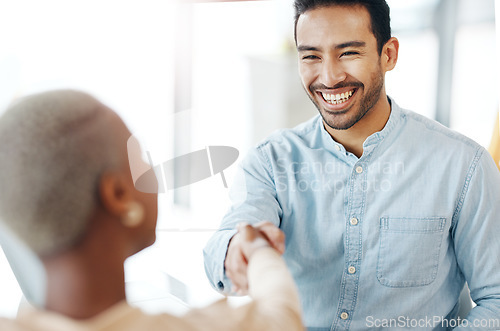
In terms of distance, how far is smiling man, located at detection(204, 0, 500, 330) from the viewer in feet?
2.73

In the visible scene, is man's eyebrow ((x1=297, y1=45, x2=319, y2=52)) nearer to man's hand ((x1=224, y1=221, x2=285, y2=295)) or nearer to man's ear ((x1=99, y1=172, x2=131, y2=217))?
man's hand ((x1=224, y1=221, x2=285, y2=295))

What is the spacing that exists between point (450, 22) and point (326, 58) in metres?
0.26

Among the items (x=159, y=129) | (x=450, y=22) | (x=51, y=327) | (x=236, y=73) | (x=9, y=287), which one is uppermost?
(x=450, y=22)

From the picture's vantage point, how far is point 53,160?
1.44ft

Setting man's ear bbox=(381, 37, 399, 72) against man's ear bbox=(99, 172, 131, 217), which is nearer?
man's ear bbox=(99, 172, 131, 217)

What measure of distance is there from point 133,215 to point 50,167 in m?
0.10

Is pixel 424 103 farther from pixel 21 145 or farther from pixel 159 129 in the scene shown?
pixel 21 145

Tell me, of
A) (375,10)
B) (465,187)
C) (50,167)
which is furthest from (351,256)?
(50,167)

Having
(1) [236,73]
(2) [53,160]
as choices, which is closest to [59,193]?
(2) [53,160]

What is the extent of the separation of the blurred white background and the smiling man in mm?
57

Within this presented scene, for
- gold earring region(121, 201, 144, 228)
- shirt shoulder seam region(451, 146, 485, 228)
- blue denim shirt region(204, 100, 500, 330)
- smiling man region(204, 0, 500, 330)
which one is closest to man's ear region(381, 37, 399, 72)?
smiling man region(204, 0, 500, 330)

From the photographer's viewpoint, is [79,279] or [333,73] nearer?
[79,279]

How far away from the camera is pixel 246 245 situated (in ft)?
2.05

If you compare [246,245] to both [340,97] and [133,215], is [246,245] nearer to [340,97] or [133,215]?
[133,215]
